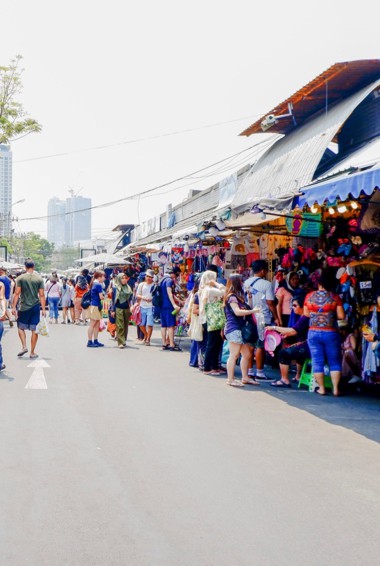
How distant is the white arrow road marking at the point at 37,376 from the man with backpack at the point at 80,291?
9824mm

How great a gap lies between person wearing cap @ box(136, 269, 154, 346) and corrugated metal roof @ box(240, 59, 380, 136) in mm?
4796

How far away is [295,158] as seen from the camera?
42.4 ft

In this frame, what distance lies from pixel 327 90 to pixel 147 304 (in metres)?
7.05

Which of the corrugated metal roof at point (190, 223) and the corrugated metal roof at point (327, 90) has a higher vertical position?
the corrugated metal roof at point (327, 90)

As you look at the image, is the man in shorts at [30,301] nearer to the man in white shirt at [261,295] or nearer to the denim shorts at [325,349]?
the man in white shirt at [261,295]

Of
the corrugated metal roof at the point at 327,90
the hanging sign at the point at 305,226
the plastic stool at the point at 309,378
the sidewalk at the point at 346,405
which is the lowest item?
the sidewalk at the point at 346,405

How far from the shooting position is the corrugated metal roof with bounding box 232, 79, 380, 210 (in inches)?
457

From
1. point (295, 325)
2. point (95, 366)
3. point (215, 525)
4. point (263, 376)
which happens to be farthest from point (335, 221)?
point (215, 525)

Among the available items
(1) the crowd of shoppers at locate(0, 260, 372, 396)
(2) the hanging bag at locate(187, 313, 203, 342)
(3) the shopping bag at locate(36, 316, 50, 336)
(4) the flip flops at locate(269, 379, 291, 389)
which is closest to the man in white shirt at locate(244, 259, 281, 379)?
(1) the crowd of shoppers at locate(0, 260, 372, 396)

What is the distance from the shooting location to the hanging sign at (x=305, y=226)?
38.3ft

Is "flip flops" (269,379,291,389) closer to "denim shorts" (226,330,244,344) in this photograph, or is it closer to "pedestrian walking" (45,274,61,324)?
"denim shorts" (226,330,244,344)

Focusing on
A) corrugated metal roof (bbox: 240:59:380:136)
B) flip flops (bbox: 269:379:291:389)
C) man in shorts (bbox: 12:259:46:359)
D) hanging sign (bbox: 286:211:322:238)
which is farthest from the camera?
man in shorts (bbox: 12:259:46:359)

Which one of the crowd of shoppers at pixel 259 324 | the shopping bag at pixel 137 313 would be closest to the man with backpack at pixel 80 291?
the shopping bag at pixel 137 313

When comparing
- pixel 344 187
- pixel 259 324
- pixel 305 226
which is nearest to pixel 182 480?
pixel 344 187
